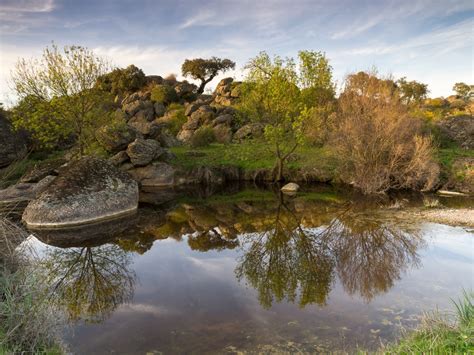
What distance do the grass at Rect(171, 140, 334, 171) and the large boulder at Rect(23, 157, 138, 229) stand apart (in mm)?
12468

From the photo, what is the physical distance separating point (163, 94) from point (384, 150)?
43413 millimetres

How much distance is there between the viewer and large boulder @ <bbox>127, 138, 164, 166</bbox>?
31.1m

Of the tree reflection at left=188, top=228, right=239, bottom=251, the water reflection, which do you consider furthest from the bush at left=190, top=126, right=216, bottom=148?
the tree reflection at left=188, top=228, right=239, bottom=251

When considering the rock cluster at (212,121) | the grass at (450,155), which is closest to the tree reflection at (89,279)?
the grass at (450,155)

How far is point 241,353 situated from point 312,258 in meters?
6.74

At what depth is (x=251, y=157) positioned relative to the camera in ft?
111

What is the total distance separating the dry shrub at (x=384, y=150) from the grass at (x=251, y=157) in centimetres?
350

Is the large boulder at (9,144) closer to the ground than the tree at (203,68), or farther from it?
closer to the ground

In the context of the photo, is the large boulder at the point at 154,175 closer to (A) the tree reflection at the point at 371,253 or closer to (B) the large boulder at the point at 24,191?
(B) the large boulder at the point at 24,191

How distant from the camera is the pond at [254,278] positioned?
8.88 metres

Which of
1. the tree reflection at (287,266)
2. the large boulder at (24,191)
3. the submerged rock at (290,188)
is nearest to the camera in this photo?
the tree reflection at (287,266)

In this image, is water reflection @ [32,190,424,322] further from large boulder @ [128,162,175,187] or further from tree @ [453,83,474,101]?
tree @ [453,83,474,101]

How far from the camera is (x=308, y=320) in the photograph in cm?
949

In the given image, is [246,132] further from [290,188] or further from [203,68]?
[203,68]
